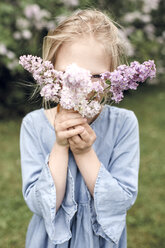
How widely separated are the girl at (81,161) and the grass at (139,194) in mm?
1345

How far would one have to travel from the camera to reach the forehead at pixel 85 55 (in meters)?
1.61

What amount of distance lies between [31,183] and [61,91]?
60 cm

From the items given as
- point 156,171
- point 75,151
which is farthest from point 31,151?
point 156,171

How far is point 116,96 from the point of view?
147 cm

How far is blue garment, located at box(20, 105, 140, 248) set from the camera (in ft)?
5.31

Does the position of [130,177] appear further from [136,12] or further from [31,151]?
[136,12]

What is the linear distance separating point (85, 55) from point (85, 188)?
682 mm

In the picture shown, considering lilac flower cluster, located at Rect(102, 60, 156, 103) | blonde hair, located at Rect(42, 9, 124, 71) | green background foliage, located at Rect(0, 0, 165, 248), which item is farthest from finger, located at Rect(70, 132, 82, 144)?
green background foliage, located at Rect(0, 0, 165, 248)

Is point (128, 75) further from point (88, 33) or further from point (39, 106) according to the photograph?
point (39, 106)

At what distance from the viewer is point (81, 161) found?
1.64 metres

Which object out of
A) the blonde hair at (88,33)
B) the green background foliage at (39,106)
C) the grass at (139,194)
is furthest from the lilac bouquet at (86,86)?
the grass at (139,194)

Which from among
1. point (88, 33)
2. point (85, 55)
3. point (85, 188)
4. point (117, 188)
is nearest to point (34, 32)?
point (88, 33)

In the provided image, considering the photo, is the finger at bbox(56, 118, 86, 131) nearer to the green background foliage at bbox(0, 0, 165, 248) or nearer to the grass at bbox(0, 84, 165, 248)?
the green background foliage at bbox(0, 0, 165, 248)

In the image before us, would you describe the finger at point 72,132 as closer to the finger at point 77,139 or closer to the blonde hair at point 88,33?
the finger at point 77,139
